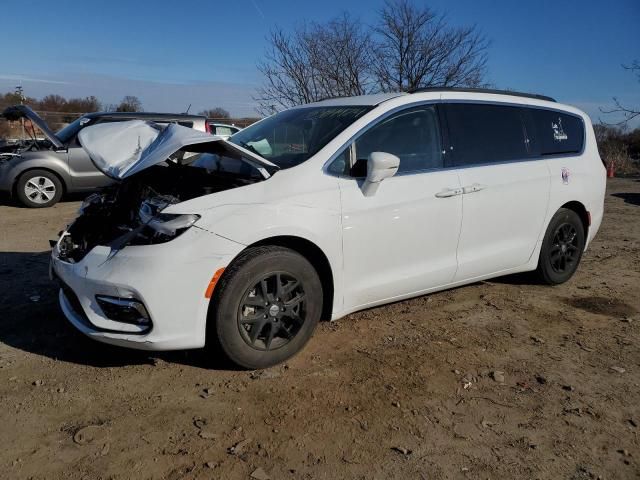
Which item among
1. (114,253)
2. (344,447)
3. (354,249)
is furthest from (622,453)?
(114,253)

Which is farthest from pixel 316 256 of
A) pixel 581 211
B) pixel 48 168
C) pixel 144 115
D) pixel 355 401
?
pixel 48 168

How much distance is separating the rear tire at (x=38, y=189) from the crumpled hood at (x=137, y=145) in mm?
6500

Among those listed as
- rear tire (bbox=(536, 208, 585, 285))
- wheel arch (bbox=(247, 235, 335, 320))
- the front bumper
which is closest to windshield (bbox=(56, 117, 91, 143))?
the front bumper

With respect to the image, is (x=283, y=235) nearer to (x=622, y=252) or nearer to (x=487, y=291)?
(x=487, y=291)

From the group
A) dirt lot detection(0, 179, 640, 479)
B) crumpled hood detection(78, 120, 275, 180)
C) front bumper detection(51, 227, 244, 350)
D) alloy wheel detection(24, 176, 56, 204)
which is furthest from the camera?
alloy wheel detection(24, 176, 56, 204)

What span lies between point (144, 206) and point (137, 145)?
48 centimetres

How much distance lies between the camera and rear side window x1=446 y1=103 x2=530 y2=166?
407cm

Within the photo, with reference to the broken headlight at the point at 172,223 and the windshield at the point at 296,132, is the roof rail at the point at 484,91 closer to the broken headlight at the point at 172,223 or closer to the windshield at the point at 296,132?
the windshield at the point at 296,132

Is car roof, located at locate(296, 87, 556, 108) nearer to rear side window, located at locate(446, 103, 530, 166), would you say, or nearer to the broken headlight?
rear side window, located at locate(446, 103, 530, 166)

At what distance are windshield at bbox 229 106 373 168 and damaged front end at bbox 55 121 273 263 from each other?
1.03 ft

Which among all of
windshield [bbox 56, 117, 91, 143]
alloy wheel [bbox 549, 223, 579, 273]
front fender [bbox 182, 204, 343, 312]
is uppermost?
windshield [bbox 56, 117, 91, 143]

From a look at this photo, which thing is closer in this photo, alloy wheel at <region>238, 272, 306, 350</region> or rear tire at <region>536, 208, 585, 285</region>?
alloy wheel at <region>238, 272, 306, 350</region>

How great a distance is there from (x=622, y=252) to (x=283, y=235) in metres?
5.21

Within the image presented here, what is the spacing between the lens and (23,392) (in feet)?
9.97
